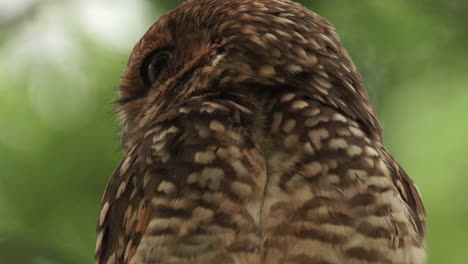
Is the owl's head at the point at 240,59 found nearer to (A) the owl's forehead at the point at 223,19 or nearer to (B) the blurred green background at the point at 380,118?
(A) the owl's forehead at the point at 223,19

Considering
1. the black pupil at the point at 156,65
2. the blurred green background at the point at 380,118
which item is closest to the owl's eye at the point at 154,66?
the black pupil at the point at 156,65

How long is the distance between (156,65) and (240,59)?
1.54 feet

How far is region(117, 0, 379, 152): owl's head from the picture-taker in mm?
2932

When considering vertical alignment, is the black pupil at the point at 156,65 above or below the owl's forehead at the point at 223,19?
below

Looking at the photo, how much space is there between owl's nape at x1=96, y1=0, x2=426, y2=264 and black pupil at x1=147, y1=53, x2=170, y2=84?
0.05 metres

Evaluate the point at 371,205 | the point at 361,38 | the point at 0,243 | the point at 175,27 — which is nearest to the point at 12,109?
the point at 0,243

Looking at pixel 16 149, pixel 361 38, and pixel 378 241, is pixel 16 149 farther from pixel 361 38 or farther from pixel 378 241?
pixel 378 241

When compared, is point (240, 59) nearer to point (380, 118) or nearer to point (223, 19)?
point (223, 19)

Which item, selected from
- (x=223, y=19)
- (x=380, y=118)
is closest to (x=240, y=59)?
(x=223, y=19)

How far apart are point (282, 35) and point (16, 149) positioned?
282cm

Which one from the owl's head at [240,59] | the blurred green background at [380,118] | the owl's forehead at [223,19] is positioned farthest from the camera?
the blurred green background at [380,118]

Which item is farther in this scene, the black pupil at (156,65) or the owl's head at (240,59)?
the black pupil at (156,65)

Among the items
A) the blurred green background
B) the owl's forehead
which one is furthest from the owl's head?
the blurred green background

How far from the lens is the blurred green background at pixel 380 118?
16.6 ft
